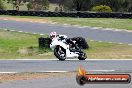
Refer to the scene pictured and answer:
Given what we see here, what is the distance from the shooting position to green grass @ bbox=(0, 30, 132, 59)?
2014 centimetres

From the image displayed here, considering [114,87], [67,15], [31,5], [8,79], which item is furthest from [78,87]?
[31,5]

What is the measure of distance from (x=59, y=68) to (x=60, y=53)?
2.29 m

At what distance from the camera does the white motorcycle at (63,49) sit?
17.1 meters

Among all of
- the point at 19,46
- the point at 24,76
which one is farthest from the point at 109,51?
the point at 24,76

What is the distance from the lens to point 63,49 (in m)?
17.3

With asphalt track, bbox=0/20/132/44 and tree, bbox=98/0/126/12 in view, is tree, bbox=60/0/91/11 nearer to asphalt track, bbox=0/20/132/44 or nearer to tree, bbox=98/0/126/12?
tree, bbox=98/0/126/12

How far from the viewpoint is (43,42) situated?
22.2 metres

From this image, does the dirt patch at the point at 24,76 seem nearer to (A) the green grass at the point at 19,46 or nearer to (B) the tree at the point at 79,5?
(A) the green grass at the point at 19,46

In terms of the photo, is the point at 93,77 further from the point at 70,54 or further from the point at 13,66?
the point at 70,54

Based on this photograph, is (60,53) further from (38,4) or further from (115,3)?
(38,4)

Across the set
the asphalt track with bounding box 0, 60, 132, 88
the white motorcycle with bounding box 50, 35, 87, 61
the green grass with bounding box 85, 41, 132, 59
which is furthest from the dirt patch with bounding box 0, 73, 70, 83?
the green grass with bounding box 85, 41, 132, 59

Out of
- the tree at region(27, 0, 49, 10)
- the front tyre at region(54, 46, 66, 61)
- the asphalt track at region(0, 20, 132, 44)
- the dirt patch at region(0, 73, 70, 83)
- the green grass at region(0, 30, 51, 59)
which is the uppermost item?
the dirt patch at region(0, 73, 70, 83)

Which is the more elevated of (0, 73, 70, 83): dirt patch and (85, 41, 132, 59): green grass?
(0, 73, 70, 83): dirt patch

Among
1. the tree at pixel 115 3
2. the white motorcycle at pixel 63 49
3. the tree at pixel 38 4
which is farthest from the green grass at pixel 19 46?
the tree at pixel 38 4
